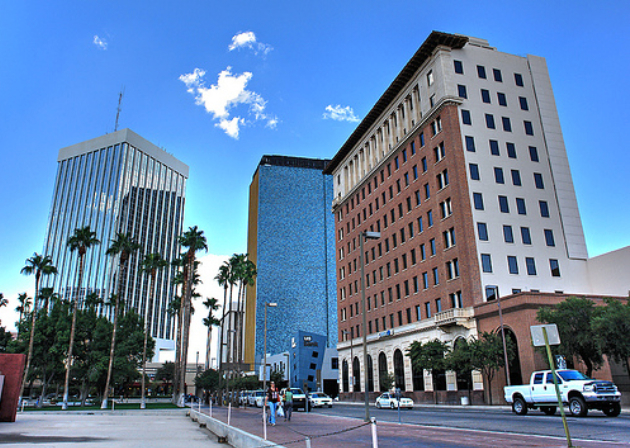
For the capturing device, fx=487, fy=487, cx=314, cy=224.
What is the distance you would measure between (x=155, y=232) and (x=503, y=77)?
148 m

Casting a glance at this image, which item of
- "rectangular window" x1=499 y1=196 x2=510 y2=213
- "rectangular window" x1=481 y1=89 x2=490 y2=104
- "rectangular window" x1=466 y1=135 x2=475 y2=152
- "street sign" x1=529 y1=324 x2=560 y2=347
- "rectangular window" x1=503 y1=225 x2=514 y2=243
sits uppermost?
"rectangular window" x1=481 y1=89 x2=490 y2=104

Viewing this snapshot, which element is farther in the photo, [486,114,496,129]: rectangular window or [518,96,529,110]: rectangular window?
[518,96,529,110]: rectangular window

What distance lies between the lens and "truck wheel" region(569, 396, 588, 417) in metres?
21.3

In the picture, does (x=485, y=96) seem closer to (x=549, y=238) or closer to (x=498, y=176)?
(x=498, y=176)

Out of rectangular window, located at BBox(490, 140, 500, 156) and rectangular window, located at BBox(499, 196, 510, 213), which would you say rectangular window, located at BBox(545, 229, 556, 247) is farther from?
rectangular window, located at BBox(490, 140, 500, 156)

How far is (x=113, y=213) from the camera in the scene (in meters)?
164

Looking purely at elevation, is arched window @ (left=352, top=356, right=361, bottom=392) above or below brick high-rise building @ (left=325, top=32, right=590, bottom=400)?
below

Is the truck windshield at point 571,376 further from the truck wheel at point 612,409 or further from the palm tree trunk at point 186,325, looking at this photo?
the palm tree trunk at point 186,325

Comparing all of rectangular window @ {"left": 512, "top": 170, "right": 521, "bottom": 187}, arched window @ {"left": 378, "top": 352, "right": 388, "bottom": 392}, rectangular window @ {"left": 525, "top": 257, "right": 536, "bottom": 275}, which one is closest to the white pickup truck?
rectangular window @ {"left": 525, "top": 257, "right": 536, "bottom": 275}

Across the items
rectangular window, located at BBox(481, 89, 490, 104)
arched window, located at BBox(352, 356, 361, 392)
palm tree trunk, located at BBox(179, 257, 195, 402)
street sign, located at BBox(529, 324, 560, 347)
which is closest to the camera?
street sign, located at BBox(529, 324, 560, 347)

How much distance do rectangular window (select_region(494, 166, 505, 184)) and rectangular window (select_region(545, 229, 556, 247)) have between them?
698cm

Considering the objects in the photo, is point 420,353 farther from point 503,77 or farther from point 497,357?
point 503,77

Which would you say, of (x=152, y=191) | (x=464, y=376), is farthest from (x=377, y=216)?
(x=152, y=191)

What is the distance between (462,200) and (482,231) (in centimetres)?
359
